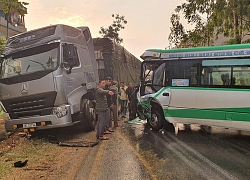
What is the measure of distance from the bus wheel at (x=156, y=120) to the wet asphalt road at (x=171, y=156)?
0.30 meters

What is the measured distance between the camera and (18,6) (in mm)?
7020

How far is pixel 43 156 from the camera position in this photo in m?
6.10

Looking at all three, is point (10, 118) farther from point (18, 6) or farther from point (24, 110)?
point (18, 6)

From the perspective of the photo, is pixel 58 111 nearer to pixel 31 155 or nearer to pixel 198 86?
pixel 31 155

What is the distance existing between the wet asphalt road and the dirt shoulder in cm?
33


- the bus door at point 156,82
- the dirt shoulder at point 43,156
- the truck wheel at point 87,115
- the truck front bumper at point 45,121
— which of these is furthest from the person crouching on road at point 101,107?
the bus door at point 156,82

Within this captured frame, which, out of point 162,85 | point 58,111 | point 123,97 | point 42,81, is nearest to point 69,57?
point 42,81

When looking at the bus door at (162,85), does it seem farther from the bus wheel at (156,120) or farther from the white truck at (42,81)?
the white truck at (42,81)

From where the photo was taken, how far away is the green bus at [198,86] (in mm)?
6828

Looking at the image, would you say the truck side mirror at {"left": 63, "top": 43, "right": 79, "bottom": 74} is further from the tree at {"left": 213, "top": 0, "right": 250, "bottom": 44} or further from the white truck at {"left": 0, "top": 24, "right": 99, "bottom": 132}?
the tree at {"left": 213, "top": 0, "right": 250, "bottom": 44}

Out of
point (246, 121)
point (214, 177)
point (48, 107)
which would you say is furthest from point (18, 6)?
point (246, 121)

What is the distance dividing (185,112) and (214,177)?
11.6 ft

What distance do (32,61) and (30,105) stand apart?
4.13 ft

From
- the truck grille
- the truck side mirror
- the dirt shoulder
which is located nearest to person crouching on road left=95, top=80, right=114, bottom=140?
the dirt shoulder
